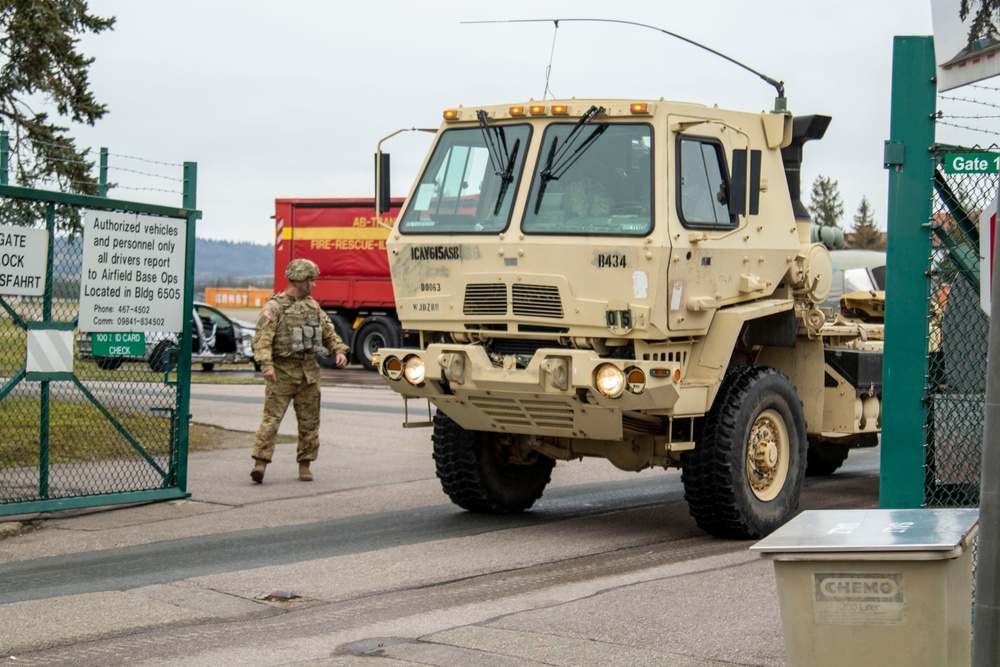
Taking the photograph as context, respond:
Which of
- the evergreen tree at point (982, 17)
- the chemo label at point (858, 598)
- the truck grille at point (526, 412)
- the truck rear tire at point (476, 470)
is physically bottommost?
the truck rear tire at point (476, 470)

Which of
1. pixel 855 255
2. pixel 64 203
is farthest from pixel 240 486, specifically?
pixel 855 255

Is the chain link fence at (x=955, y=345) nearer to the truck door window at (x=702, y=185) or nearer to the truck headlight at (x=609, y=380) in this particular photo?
the truck headlight at (x=609, y=380)

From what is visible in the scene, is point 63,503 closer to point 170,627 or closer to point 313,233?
point 170,627

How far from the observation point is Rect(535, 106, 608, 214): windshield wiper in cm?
921

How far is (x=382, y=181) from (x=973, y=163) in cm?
540

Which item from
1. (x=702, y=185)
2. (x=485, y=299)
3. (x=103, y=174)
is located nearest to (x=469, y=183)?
(x=485, y=299)

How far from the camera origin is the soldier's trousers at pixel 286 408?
11.5m

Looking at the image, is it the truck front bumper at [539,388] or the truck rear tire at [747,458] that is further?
the truck rear tire at [747,458]

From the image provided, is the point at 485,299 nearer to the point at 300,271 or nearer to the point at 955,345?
the point at 300,271

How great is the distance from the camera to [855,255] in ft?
71.4

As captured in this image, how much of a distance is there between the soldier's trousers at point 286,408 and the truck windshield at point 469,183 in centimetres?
256

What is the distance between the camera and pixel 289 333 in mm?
11602

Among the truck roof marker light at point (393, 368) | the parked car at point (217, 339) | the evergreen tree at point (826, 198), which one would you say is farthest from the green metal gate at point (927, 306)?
the evergreen tree at point (826, 198)

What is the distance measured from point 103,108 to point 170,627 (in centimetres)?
1030
